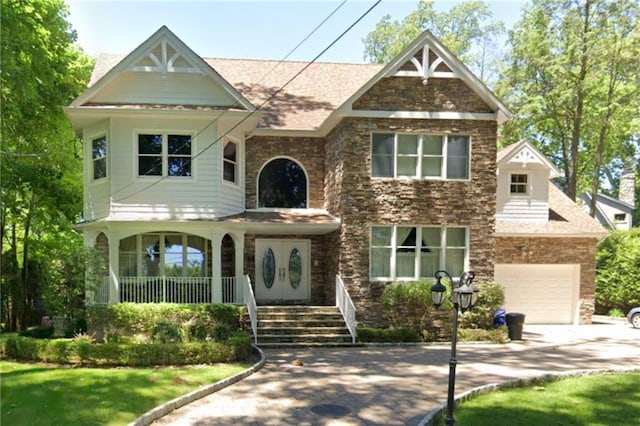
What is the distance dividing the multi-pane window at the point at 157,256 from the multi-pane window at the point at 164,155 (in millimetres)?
2199

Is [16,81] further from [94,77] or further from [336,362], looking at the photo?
[336,362]

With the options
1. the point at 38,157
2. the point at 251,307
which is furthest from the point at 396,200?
the point at 38,157

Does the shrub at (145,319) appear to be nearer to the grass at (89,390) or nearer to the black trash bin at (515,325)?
the grass at (89,390)

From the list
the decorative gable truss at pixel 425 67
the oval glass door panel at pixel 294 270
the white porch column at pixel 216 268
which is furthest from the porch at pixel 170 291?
the decorative gable truss at pixel 425 67

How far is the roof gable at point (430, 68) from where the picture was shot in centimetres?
1378

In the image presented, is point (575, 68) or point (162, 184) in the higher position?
point (575, 68)

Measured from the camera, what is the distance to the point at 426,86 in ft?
46.2

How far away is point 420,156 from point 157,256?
910cm

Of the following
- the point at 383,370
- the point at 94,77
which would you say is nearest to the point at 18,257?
the point at 94,77

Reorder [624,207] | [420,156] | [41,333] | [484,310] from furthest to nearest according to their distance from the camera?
[624,207], [420,156], [484,310], [41,333]

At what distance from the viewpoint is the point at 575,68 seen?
22.1 m

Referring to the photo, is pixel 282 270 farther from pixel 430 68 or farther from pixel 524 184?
pixel 524 184

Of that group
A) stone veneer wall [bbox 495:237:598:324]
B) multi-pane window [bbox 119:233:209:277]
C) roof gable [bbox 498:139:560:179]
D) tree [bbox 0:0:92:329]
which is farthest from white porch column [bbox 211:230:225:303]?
roof gable [bbox 498:139:560:179]

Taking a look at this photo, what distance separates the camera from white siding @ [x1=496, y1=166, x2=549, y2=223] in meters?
17.7
